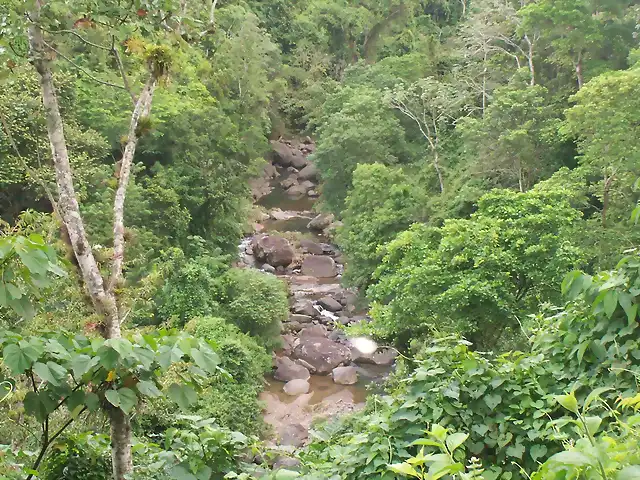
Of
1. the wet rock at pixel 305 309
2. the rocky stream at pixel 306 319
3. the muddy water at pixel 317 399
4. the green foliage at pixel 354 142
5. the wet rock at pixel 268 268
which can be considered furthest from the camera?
the green foliage at pixel 354 142

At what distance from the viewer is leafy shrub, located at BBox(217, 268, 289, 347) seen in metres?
15.1

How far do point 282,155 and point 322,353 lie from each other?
19557 mm

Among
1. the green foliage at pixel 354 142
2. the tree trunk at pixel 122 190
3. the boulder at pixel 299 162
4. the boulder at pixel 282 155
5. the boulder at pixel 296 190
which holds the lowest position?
the boulder at pixel 296 190

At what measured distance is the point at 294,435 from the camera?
13.0m

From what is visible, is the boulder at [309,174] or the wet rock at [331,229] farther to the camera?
the boulder at [309,174]

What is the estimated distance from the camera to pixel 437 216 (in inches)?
656

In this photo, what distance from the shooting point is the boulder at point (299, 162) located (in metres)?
33.2

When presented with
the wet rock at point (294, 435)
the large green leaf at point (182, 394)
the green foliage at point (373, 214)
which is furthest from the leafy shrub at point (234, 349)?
the large green leaf at point (182, 394)

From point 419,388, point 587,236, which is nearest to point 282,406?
point 587,236

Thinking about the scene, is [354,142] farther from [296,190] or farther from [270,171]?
[270,171]

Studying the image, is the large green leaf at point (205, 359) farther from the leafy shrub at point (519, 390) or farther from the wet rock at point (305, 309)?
the wet rock at point (305, 309)

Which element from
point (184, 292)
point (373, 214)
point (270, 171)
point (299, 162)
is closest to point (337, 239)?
point (373, 214)

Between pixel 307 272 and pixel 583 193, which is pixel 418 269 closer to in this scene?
pixel 583 193

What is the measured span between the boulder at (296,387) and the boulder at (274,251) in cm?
763
